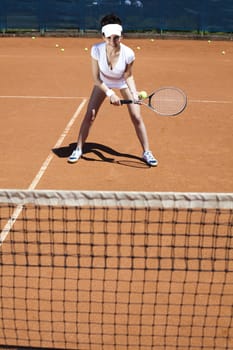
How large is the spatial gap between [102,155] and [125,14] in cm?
1588

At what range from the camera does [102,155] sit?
27.2ft

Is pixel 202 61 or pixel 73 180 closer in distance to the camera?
pixel 73 180

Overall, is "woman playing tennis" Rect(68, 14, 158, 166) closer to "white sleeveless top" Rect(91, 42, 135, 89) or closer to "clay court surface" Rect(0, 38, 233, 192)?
"white sleeveless top" Rect(91, 42, 135, 89)

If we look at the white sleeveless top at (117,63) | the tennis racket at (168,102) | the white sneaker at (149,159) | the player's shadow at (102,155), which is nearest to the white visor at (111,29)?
the white sleeveless top at (117,63)

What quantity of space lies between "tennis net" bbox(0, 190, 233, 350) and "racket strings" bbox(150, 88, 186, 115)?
210cm

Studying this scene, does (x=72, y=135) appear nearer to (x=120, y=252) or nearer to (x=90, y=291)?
(x=120, y=252)

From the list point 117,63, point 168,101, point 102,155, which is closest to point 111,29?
point 117,63

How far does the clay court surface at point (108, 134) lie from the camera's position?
737 centimetres

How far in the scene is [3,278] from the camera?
4969 millimetres

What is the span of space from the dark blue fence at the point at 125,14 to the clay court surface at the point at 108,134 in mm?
6478

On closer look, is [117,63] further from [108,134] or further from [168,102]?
[108,134]

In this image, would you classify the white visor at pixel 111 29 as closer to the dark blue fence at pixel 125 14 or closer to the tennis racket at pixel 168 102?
the tennis racket at pixel 168 102

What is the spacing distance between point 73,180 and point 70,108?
13.3ft

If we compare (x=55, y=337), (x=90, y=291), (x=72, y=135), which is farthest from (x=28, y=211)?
(x=72, y=135)
